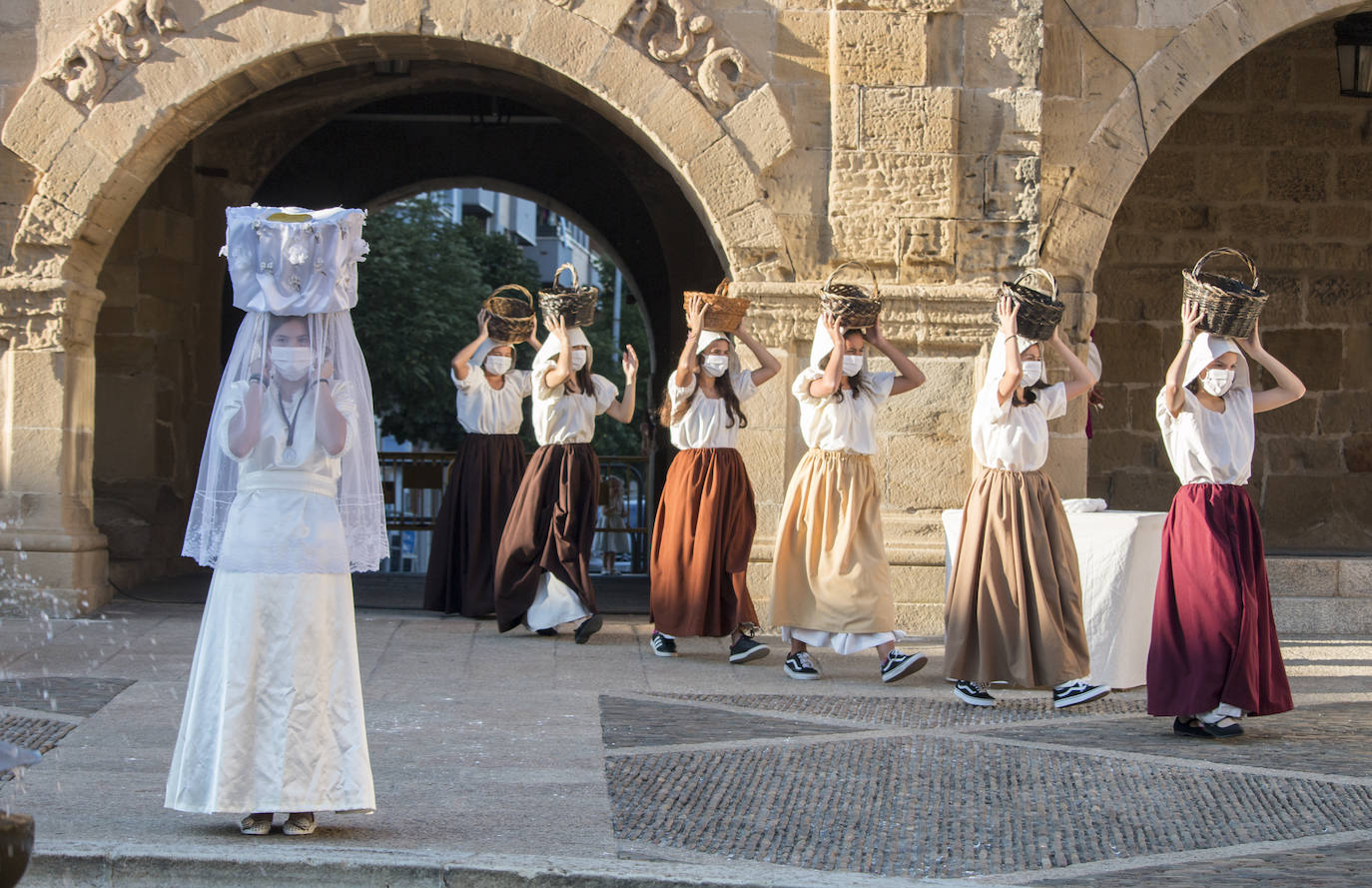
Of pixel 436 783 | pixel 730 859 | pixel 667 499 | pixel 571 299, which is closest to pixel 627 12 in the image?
pixel 571 299

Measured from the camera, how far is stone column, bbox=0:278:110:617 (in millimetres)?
9320

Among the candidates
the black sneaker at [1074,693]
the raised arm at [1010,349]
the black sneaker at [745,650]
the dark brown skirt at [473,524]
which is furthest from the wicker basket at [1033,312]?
the dark brown skirt at [473,524]

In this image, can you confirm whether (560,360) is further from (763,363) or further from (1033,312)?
(1033,312)

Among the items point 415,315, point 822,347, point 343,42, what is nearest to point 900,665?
point 822,347

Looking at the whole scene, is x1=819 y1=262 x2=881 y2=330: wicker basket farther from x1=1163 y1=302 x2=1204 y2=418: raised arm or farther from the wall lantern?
the wall lantern

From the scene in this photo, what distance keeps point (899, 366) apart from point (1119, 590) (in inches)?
61.0

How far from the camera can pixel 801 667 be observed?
7863 mm

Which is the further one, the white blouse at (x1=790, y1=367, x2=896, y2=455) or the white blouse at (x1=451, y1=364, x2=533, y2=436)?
the white blouse at (x1=451, y1=364, x2=533, y2=436)

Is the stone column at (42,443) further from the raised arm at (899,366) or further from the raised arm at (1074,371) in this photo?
the raised arm at (1074,371)

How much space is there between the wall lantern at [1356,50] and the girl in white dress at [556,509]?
5642mm

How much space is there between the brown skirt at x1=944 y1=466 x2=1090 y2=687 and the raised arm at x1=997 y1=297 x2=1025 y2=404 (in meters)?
0.39

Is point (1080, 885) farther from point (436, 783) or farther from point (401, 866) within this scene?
point (436, 783)

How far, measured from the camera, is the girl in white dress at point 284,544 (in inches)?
175

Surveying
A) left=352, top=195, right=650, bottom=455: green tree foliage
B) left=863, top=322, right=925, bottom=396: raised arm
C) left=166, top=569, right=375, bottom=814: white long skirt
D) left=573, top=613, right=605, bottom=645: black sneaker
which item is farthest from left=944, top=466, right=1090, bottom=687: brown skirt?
left=352, top=195, right=650, bottom=455: green tree foliage
